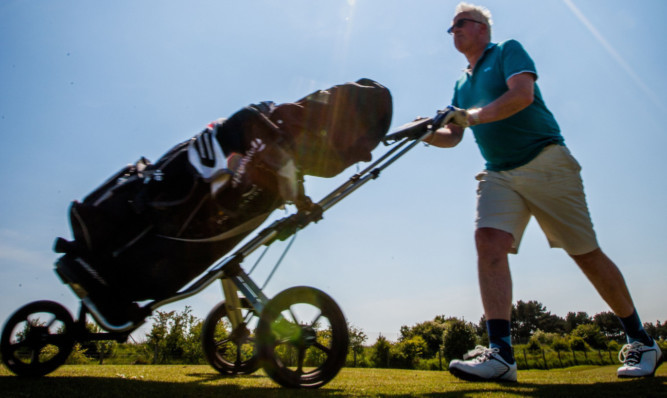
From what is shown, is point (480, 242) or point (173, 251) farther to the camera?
point (480, 242)

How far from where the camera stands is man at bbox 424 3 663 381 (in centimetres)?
278

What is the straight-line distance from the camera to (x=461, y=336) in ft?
75.6

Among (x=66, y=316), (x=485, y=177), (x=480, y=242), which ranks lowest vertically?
(x=66, y=316)

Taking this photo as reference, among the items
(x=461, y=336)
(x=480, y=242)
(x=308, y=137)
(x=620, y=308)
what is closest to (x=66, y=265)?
(x=308, y=137)

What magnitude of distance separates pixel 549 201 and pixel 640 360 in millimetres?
1148

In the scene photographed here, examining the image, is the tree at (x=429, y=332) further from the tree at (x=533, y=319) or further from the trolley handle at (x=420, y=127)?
the tree at (x=533, y=319)

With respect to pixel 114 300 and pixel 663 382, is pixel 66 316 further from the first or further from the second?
pixel 663 382

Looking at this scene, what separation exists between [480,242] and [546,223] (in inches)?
20.2

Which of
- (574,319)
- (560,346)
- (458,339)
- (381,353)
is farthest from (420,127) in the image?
(574,319)

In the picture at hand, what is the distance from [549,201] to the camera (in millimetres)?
2961

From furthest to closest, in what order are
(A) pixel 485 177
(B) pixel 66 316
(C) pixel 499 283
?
(A) pixel 485 177 < (C) pixel 499 283 < (B) pixel 66 316

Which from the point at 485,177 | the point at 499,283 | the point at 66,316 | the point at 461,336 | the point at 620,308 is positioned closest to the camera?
the point at 66,316

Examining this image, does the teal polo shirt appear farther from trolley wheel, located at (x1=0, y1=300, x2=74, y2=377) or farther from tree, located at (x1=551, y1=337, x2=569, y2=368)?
tree, located at (x1=551, y1=337, x2=569, y2=368)

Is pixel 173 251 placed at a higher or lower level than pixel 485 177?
lower
